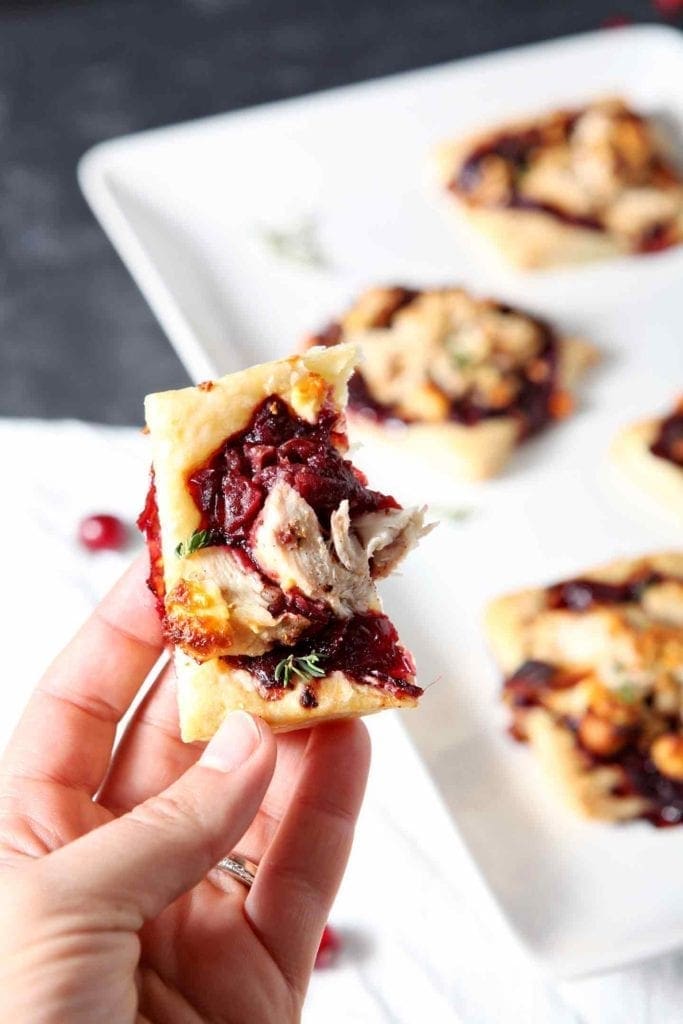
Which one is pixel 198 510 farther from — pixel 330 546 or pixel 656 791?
pixel 656 791

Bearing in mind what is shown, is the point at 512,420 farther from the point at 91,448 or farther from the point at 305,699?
the point at 305,699

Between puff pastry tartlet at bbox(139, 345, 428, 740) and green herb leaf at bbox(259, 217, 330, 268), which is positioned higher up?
puff pastry tartlet at bbox(139, 345, 428, 740)

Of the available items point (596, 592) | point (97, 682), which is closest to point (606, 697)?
point (596, 592)

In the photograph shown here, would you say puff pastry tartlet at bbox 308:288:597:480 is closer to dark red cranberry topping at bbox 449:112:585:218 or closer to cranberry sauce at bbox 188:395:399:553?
dark red cranberry topping at bbox 449:112:585:218

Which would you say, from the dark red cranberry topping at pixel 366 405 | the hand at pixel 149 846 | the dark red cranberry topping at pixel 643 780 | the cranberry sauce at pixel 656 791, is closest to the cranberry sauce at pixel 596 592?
the dark red cranberry topping at pixel 643 780

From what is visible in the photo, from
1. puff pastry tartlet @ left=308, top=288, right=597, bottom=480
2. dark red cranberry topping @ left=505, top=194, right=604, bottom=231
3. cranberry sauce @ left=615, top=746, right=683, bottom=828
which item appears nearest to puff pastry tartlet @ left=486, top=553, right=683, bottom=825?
cranberry sauce @ left=615, top=746, right=683, bottom=828

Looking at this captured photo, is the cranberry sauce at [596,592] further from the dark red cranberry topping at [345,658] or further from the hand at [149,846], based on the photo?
the dark red cranberry topping at [345,658]
